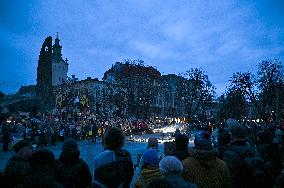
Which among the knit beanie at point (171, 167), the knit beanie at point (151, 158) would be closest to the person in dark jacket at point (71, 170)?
the knit beanie at point (151, 158)

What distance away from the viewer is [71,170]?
17.3 ft

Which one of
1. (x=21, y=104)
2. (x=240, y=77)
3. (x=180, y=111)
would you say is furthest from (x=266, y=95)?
(x=180, y=111)

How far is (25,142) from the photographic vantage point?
5.75 meters

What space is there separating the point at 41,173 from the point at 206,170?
2256 millimetres

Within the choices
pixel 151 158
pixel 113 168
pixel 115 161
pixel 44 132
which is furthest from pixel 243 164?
pixel 44 132

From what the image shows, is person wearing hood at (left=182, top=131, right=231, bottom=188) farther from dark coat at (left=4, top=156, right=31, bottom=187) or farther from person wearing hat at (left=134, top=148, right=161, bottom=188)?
dark coat at (left=4, top=156, right=31, bottom=187)

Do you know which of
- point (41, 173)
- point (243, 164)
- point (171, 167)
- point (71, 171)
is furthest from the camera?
point (243, 164)

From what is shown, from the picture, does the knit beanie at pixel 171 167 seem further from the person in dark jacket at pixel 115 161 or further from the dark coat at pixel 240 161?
the dark coat at pixel 240 161

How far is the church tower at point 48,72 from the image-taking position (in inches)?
2367

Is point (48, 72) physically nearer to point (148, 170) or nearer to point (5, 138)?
point (5, 138)

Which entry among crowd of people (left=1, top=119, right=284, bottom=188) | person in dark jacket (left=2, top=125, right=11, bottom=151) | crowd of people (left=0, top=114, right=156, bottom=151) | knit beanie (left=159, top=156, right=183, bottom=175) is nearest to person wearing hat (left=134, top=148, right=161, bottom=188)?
crowd of people (left=1, top=119, right=284, bottom=188)

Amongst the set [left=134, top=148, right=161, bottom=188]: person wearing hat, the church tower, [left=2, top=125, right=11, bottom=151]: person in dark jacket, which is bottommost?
[left=134, top=148, right=161, bottom=188]: person wearing hat

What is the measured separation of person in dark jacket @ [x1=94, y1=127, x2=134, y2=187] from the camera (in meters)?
4.60

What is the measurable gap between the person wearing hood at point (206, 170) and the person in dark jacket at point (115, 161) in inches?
35.6
